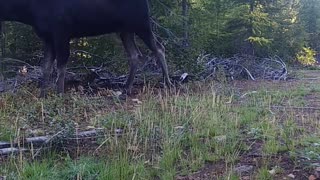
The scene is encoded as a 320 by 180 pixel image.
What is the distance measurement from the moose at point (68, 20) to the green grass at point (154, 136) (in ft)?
3.15

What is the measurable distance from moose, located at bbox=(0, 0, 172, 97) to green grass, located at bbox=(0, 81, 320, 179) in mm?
960

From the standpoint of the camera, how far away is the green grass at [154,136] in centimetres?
334

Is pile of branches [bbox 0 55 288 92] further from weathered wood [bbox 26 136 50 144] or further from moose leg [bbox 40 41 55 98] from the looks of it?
weathered wood [bbox 26 136 50 144]

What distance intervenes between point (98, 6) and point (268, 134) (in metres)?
3.61

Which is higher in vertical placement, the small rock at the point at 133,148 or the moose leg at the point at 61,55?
the moose leg at the point at 61,55

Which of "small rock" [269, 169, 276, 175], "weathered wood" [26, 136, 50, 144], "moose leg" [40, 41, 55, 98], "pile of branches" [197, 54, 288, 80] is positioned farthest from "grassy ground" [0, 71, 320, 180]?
"pile of branches" [197, 54, 288, 80]

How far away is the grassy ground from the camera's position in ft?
11.0

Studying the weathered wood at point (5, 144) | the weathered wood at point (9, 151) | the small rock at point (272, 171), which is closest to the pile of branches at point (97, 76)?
the weathered wood at point (5, 144)

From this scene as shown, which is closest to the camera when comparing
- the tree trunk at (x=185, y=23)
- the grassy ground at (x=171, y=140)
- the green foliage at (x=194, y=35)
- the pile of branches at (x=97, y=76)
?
the grassy ground at (x=171, y=140)

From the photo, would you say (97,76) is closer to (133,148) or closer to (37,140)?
(37,140)

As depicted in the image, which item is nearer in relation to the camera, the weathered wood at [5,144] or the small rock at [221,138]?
the weathered wood at [5,144]

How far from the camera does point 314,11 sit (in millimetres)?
27844

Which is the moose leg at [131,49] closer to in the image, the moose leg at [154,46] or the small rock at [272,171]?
the moose leg at [154,46]

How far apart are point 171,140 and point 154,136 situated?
29 cm
